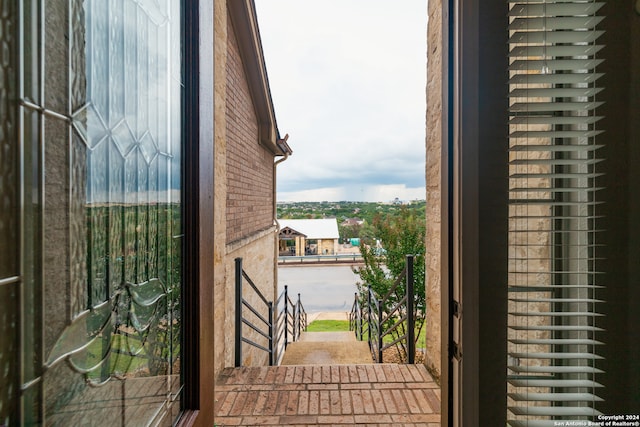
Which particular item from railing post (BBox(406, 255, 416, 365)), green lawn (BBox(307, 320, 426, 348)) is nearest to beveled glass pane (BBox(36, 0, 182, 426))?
railing post (BBox(406, 255, 416, 365))

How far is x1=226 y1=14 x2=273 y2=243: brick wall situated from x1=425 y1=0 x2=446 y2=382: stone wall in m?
2.54

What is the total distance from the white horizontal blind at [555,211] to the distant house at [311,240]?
23594 mm

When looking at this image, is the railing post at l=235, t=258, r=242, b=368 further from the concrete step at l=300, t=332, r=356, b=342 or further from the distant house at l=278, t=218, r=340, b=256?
the distant house at l=278, t=218, r=340, b=256

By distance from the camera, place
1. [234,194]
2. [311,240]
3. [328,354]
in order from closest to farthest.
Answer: [234,194] → [328,354] → [311,240]

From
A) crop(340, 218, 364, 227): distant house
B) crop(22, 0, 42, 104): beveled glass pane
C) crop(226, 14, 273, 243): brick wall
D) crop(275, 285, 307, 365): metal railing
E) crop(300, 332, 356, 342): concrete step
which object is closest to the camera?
crop(22, 0, 42, 104): beveled glass pane

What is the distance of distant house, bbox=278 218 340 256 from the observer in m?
25.2

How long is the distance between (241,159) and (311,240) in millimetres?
20756

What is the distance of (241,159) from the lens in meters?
4.96

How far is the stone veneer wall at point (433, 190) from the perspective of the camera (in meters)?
2.67

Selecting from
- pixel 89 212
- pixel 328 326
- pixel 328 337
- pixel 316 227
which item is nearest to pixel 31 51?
pixel 89 212

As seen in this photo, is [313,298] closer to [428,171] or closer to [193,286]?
[428,171]

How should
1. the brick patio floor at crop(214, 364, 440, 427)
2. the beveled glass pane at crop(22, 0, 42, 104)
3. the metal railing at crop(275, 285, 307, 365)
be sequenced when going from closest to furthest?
the beveled glass pane at crop(22, 0, 42, 104), the brick patio floor at crop(214, 364, 440, 427), the metal railing at crop(275, 285, 307, 365)

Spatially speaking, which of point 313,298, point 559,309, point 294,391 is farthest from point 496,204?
point 313,298

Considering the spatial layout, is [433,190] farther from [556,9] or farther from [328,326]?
[328,326]
